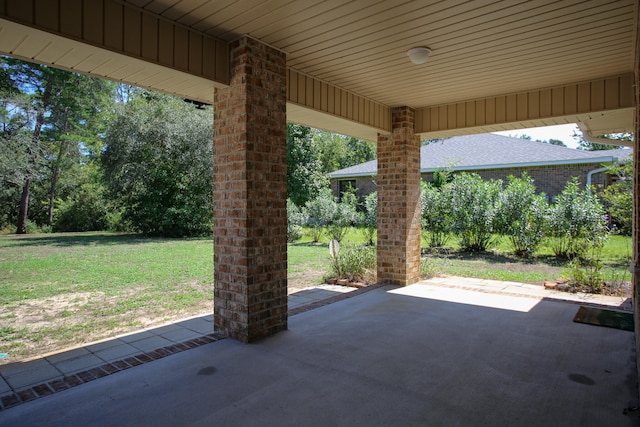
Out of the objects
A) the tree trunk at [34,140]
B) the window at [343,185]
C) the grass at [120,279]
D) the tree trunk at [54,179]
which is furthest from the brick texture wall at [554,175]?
the tree trunk at [54,179]

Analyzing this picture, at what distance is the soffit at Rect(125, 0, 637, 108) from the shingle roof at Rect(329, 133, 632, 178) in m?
9.25

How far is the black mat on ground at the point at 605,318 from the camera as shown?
4.13 metres

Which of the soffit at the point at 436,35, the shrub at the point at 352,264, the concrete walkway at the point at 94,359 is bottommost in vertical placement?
the concrete walkway at the point at 94,359

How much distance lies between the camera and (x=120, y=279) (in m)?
6.97

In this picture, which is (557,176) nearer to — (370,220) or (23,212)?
(370,220)

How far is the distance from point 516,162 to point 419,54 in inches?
483

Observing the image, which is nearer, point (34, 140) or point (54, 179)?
point (34, 140)

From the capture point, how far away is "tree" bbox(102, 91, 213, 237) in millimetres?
14812

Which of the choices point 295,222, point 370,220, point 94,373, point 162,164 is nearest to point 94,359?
point 94,373

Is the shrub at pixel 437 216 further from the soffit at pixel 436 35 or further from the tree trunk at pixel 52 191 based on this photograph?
the tree trunk at pixel 52 191

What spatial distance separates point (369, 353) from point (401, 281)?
2936 millimetres

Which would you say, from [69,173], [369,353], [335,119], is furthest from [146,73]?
[69,173]

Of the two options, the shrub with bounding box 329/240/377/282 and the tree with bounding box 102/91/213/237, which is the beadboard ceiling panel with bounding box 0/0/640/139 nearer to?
the shrub with bounding box 329/240/377/282

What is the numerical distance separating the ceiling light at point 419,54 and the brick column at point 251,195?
128 cm
